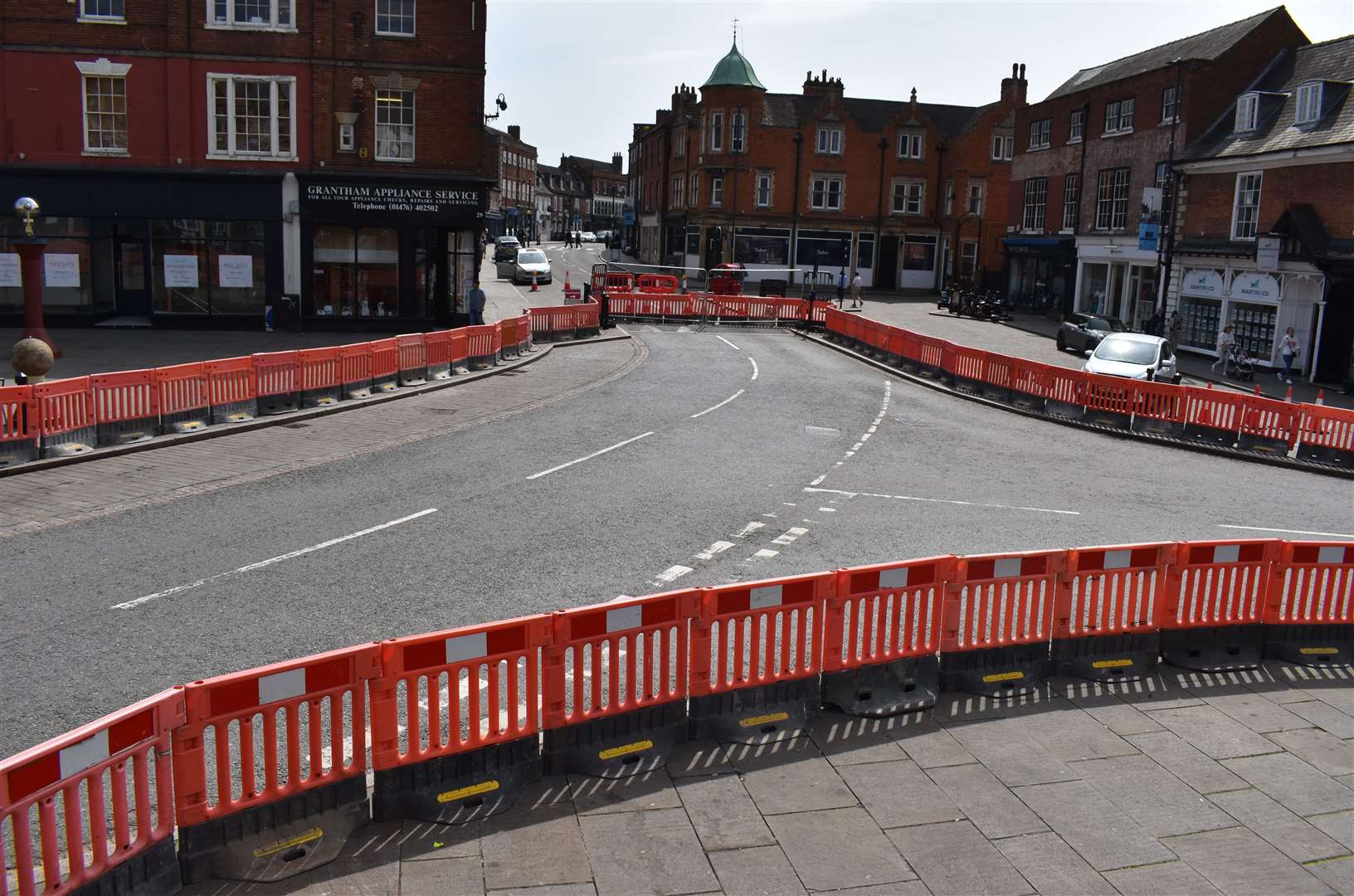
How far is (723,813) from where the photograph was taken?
6848 mm

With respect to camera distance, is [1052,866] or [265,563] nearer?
[1052,866]

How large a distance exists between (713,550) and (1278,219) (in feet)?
97.1

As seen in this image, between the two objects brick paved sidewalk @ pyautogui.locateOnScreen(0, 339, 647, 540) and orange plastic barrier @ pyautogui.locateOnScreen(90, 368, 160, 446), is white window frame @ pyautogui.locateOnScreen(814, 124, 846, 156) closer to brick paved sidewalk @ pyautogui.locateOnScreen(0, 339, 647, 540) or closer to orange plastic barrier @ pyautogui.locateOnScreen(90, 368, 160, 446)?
brick paved sidewalk @ pyautogui.locateOnScreen(0, 339, 647, 540)

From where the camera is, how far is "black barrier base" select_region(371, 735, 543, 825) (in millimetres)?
6625

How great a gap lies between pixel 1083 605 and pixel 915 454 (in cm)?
1004

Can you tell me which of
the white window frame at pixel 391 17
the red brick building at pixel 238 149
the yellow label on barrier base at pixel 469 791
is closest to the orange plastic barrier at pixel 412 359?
the red brick building at pixel 238 149

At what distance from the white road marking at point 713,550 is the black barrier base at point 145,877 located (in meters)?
7.05

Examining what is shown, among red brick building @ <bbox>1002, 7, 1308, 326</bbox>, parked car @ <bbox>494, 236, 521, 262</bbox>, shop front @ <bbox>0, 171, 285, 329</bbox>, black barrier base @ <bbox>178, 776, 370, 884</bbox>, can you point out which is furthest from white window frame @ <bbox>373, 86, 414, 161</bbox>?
parked car @ <bbox>494, 236, 521, 262</bbox>

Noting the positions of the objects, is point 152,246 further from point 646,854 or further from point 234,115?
point 646,854

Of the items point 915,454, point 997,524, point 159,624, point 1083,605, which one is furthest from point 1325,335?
point 159,624

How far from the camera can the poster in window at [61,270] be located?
32188 millimetres

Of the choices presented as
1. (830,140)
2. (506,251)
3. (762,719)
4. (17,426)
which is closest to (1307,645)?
(762,719)

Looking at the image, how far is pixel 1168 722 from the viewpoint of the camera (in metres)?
8.58

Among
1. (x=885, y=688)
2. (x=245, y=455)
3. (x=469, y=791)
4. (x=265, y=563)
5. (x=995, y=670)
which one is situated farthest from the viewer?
(x=245, y=455)
